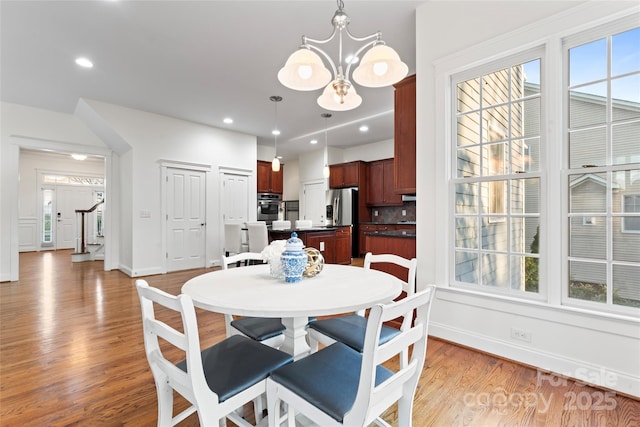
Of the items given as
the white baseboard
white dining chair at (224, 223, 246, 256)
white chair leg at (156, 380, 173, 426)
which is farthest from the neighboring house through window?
white dining chair at (224, 223, 246, 256)

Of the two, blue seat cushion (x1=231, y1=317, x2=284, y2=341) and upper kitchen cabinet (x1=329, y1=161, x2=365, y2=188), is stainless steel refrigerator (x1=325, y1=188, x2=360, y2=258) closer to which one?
upper kitchen cabinet (x1=329, y1=161, x2=365, y2=188)

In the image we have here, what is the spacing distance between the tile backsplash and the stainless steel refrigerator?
2.04ft

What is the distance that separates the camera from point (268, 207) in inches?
294

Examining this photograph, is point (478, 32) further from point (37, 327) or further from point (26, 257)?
point (26, 257)

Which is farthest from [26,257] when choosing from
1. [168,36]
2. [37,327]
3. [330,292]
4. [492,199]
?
[492,199]

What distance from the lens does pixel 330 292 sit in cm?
135

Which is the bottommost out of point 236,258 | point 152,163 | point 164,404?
point 164,404

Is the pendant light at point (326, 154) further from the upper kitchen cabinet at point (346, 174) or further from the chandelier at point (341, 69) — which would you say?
the chandelier at point (341, 69)

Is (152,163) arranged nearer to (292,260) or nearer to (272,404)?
(292,260)

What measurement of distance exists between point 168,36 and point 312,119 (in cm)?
302

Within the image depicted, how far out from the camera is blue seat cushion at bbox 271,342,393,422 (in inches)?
39.5

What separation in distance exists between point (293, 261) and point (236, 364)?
526 mm

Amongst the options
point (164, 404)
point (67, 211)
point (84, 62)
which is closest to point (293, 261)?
point (164, 404)

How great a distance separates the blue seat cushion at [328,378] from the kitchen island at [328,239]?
3.78m
